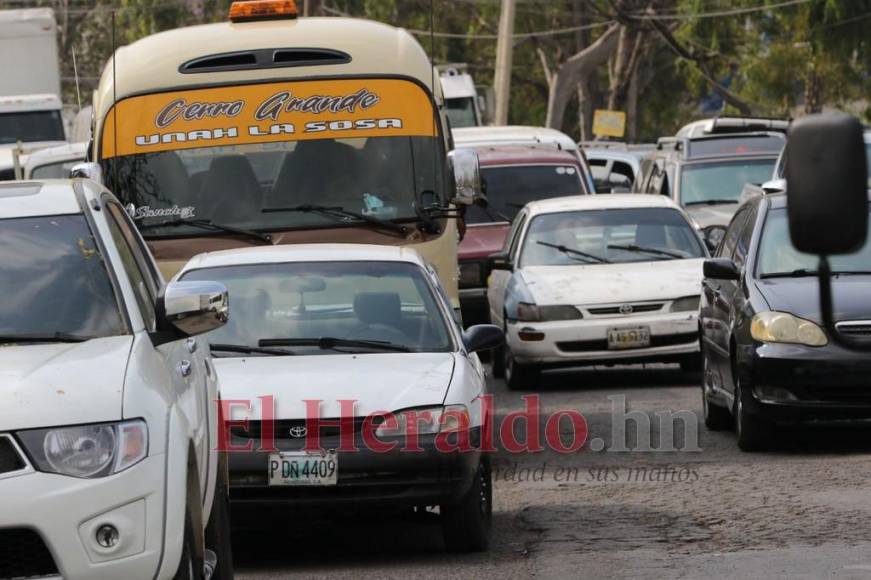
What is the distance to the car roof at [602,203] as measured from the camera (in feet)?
59.7

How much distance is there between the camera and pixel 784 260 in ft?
41.9

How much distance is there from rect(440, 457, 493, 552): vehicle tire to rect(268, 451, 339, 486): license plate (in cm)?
57

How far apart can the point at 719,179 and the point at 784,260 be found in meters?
11.5

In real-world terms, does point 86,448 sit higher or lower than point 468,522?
higher

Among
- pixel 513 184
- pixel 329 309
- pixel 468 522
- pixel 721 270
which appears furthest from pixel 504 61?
pixel 468 522

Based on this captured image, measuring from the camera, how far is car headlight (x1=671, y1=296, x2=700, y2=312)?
16.8 meters

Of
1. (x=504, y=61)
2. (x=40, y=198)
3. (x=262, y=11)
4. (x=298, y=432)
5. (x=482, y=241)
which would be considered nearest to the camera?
(x=40, y=198)

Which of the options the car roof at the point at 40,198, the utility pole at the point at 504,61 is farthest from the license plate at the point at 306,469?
the utility pole at the point at 504,61

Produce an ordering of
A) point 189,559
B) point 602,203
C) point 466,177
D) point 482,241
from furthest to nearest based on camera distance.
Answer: point 482,241
point 602,203
point 466,177
point 189,559

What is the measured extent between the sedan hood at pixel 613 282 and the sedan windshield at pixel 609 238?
195mm

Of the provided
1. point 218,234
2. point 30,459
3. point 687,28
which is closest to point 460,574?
point 30,459

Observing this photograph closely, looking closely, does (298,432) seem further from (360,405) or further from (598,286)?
(598,286)

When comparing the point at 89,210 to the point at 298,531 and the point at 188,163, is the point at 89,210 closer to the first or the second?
the point at 298,531

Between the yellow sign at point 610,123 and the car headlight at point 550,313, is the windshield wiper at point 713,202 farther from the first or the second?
the yellow sign at point 610,123
